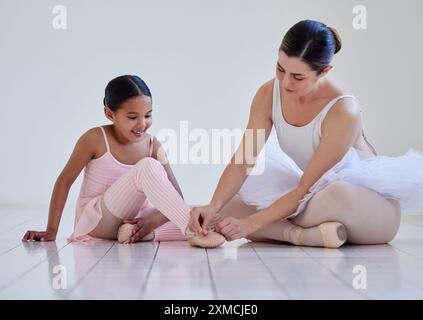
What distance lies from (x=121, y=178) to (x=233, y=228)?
50 cm

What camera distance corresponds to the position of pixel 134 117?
2.99m

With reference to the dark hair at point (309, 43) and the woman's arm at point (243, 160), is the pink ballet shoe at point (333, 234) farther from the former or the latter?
the dark hair at point (309, 43)

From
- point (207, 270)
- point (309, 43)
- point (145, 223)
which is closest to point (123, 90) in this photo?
point (145, 223)

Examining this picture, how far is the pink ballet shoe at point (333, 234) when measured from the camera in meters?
2.72

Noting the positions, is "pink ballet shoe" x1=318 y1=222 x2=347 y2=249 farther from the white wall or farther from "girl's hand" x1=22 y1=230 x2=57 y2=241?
the white wall

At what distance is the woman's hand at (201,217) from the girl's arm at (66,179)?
52cm

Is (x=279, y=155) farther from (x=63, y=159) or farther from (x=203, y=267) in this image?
(x=63, y=159)

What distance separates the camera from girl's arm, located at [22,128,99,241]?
9.57ft

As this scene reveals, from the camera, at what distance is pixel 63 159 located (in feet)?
19.1

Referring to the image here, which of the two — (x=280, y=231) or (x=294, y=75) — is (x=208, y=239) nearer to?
(x=280, y=231)

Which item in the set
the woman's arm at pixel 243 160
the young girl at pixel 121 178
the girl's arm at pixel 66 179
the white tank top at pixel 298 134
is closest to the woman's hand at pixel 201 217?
the woman's arm at pixel 243 160

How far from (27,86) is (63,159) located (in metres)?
0.58
